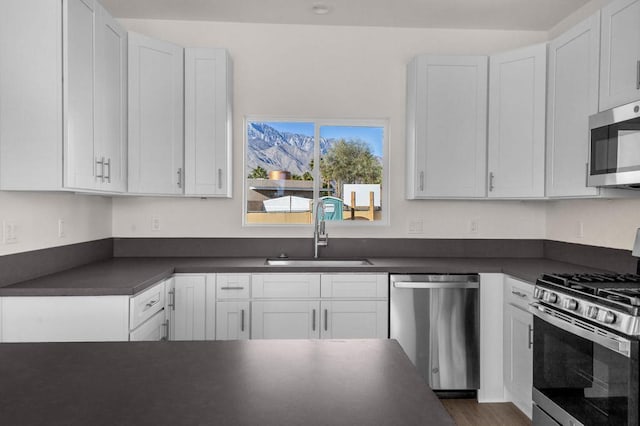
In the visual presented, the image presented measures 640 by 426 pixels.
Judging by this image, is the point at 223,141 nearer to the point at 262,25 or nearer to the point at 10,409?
the point at 262,25

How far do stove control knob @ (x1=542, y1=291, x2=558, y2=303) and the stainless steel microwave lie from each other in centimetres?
Answer: 65

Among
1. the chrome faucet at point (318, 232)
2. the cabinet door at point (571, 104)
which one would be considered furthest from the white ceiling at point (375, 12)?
the chrome faucet at point (318, 232)

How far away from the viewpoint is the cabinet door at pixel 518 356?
9.09 feet

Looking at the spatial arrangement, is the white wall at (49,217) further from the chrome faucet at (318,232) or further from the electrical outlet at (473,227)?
the electrical outlet at (473,227)

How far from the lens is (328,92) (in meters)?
3.70

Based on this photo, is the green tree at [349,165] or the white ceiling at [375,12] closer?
the white ceiling at [375,12]

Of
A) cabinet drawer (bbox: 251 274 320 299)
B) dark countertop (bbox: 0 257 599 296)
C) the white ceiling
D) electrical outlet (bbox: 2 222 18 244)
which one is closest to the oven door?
dark countertop (bbox: 0 257 599 296)

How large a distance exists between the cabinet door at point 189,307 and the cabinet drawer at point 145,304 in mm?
205

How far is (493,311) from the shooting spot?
310 cm

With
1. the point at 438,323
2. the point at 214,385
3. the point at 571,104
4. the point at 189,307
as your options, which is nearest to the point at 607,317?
the point at 438,323

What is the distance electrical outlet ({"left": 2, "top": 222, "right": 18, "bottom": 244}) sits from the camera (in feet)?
7.63

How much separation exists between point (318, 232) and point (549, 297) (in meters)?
1.79

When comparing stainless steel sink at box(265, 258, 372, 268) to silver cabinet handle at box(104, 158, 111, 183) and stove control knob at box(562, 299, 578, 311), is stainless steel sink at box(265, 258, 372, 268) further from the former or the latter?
stove control knob at box(562, 299, 578, 311)

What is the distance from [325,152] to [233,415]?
120 inches
